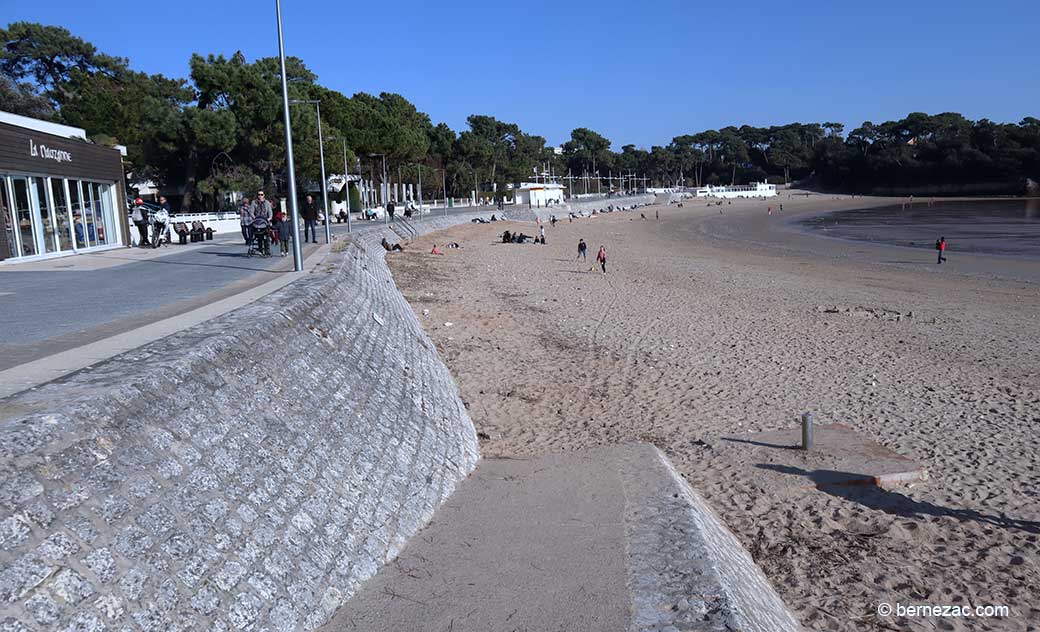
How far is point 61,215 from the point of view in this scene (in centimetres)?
1922

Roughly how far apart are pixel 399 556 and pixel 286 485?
3.33 ft

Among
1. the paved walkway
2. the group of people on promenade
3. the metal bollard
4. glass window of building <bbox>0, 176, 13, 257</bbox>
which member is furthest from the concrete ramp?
glass window of building <bbox>0, 176, 13, 257</bbox>

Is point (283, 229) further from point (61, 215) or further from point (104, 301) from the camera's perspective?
point (104, 301)

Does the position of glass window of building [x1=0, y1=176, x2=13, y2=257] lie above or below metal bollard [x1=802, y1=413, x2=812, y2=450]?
above

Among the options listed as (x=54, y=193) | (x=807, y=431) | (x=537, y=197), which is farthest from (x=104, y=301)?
(x=537, y=197)

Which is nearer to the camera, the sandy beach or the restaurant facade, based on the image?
the sandy beach

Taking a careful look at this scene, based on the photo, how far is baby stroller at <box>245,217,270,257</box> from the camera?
663 inches

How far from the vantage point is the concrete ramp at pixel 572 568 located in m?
4.43

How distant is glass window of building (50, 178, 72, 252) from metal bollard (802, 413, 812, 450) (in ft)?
62.9

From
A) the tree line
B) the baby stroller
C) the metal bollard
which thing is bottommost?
the metal bollard

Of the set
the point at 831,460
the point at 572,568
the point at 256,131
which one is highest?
the point at 256,131

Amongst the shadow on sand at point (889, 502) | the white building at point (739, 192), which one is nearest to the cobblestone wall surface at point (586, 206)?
the white building at point (739, 192)

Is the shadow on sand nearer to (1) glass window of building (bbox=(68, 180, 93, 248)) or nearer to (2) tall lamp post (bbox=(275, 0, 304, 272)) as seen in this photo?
(2) tall lamp post (bbox=(275, 0, 304, 272))

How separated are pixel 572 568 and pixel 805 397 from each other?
7018 mm
